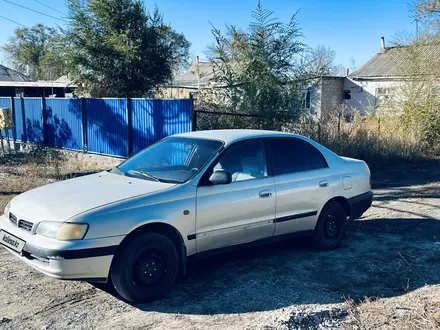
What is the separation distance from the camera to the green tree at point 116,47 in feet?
56.1

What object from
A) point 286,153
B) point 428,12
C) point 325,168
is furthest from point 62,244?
point 428,12

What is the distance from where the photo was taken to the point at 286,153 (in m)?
5.74

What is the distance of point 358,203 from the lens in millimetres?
6395

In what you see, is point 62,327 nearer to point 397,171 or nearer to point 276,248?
point 276,248

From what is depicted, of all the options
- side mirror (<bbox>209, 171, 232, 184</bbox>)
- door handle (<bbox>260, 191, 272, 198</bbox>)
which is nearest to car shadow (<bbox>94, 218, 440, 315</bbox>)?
door handle (<bbox>260, 191, 272, 198</bbox>)

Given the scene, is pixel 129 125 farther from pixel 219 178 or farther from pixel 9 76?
pixel 9 76

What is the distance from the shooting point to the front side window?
16.8 ft

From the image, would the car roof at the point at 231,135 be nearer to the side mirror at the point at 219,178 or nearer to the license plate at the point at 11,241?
the side mirror at the point at 219,178

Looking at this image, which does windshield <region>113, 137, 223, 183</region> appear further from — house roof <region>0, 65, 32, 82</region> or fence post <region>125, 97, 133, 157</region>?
house roof <region>0, 65, 32, 82</region>

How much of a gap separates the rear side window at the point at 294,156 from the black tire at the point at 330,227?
0.59 meters

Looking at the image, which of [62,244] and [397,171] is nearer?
[62,244]

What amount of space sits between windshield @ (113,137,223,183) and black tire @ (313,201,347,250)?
180 centimetres

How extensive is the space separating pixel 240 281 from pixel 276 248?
1345mm

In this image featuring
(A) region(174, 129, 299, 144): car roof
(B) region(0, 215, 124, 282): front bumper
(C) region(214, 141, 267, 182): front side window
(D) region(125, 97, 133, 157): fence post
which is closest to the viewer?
(B) region(0, 215, 124, 282): front bumper
